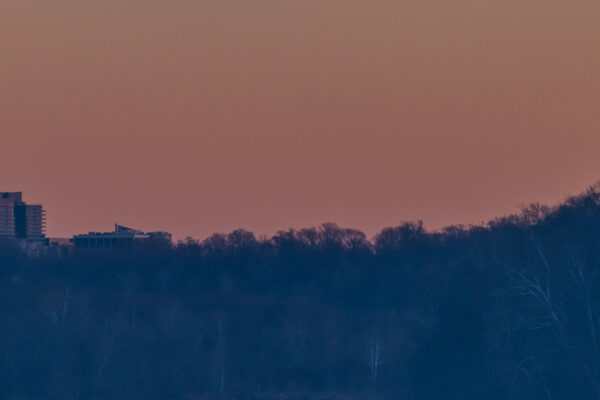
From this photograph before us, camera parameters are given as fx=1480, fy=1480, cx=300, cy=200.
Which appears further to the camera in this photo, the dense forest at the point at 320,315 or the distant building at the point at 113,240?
the distant building at the point at 113,240

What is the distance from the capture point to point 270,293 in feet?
456

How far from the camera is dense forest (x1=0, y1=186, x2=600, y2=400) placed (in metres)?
62.3

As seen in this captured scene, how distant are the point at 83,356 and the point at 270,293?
3524 centimetres

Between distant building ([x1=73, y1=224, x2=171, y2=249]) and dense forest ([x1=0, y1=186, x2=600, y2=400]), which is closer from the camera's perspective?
dense forest ([x1=0, y1=186, x2=600, y2=400])

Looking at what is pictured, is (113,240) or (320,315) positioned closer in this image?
(320,315)

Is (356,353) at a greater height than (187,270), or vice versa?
(187,270)

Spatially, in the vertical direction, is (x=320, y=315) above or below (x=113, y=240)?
below

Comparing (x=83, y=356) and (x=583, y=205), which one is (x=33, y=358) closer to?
(x=83, y=356)

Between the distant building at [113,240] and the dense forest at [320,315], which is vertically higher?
the distant building at [113,240]

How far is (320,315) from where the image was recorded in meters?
120

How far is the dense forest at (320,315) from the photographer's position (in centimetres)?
6228

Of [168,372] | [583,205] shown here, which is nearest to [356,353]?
[168,372]

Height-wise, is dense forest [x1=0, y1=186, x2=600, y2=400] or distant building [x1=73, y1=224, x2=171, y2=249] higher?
distant building [x1=73, y1=224, x2=171, y2=249]

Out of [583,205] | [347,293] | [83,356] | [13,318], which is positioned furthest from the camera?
[347,293]
